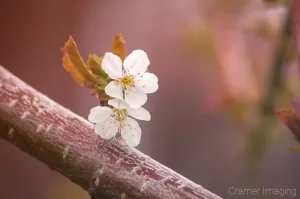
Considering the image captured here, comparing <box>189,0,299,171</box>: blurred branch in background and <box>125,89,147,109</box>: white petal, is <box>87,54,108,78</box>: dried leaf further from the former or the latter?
<box>189,0,299,171</box>: blurred branch in background

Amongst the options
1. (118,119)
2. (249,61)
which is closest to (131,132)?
(118,119)

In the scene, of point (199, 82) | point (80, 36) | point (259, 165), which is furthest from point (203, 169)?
point (80, 36)

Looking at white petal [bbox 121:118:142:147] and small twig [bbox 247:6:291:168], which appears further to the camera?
small twig [bbox 247:6:291:168]

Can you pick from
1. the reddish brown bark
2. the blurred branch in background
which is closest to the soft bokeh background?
the blurred branch in background

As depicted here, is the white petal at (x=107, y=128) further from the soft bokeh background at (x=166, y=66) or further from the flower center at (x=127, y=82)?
the soft bokeh background at (x=166, y=66)

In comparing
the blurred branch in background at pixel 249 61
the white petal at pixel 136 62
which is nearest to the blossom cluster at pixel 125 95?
the white petal at pixel 136 62

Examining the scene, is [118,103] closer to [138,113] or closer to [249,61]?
[138,113]

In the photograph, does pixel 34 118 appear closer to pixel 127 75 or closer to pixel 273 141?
pixel 127 75
